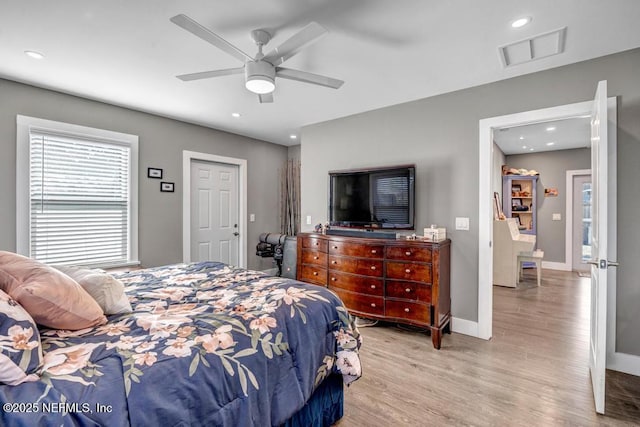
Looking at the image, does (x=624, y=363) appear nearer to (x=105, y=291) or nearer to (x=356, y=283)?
(x=356, y=283)

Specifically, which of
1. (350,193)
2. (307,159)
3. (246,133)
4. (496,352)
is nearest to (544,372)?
(496,352)

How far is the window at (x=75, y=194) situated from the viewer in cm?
301

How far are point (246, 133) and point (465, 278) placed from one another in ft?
12.6

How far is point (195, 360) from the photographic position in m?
1.09

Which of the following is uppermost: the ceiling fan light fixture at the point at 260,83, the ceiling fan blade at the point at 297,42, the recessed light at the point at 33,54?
the recessed light at the point at 33,54

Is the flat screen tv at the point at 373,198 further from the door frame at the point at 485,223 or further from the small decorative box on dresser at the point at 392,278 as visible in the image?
the door frame at the point at 485,223

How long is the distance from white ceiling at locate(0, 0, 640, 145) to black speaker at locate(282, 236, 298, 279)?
2.16 meters

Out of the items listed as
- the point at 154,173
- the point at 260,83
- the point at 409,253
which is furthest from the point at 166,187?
the point at 409,253

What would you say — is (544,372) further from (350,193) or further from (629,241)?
(350,193)

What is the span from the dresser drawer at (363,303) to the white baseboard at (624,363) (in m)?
1.85

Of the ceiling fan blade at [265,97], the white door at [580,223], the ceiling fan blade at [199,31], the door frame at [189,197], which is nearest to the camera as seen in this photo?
the ceiling fan blade at [199,31]

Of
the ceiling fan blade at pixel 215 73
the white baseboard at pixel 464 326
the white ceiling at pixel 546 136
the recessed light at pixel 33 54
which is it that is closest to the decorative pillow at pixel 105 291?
the ceiling fan blade at pixel 215 73

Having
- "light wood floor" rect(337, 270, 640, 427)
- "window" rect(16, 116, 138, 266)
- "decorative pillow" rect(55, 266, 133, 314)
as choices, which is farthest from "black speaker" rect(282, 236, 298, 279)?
"decorative pillow" rect(55, 266, 133, 314)

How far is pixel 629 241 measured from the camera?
7.83ft
